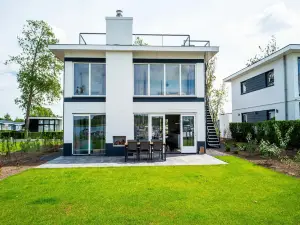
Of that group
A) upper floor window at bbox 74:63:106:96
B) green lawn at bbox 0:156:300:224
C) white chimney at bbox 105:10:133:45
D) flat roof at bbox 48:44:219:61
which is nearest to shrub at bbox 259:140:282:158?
green lawn at bbox 0:156:300:224

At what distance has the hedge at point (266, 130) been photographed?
41.1 feet

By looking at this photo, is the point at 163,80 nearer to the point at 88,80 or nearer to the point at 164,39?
the point at 164,39

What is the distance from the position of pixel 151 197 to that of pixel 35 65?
2590cm

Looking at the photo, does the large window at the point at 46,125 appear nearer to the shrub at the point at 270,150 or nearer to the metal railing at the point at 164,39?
the metal railing at the point at 164,39

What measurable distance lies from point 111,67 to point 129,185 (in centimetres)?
742

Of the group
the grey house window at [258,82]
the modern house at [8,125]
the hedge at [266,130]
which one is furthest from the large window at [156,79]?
the modern house at [8,125]

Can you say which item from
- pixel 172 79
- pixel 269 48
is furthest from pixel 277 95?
pixel 269 48

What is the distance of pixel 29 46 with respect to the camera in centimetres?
2691

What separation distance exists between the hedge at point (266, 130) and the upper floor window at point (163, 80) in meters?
5.21

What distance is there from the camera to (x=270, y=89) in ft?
54.9

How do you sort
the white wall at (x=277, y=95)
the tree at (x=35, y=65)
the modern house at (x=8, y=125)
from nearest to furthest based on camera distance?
the white wall at (x=277, y=95) → the tree at (x=35, y=65) → the modern house at (x=8, y=125)

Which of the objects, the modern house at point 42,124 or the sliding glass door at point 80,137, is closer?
the sliding glass door at point 80,137

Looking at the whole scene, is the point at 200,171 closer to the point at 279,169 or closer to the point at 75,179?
the point at 279,169

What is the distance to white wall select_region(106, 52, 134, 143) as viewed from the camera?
40.4 ft
